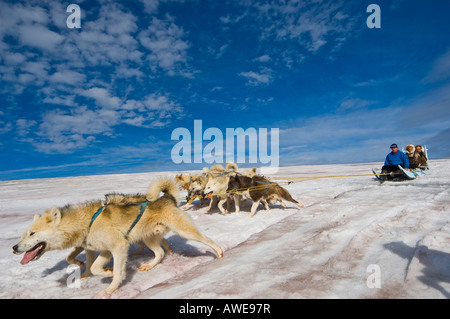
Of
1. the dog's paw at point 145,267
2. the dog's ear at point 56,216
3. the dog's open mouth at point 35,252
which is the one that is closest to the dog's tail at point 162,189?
the dog's paw at point 145,267

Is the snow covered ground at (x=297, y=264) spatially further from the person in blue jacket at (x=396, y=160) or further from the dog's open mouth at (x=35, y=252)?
the person in blue jacket at (x=396, y=160)

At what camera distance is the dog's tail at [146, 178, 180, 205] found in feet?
12.4

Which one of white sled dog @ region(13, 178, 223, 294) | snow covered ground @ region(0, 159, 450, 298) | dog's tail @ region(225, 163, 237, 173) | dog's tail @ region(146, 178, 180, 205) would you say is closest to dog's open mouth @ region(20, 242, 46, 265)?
white sled dog @ region(13, 178, 223, 294)

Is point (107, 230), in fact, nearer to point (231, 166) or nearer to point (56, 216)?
point (56, 216)

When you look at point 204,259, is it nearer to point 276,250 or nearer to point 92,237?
point 276,250

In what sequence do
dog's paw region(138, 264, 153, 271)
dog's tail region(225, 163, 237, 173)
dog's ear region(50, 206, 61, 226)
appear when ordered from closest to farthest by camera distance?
dog's ear region(50, 206, 61, 226) < dog's paw region(138, 264, 153, 271) < dog's tail region(225, 163, 237, 173)

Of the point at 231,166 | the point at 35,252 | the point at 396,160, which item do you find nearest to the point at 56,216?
the point at 35,252

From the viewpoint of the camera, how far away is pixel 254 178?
7.49 m

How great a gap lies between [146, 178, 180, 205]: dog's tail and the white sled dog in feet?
0.06

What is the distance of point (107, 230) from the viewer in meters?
3.06

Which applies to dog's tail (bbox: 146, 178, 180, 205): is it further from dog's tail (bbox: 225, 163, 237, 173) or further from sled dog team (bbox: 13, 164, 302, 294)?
dog's tail (bbox: 225, 163, 237, 173)

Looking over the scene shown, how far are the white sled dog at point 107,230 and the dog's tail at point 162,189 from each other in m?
0.02
